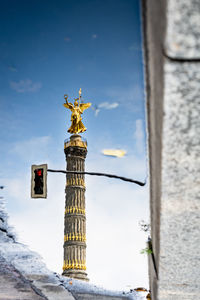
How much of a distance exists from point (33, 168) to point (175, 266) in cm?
593

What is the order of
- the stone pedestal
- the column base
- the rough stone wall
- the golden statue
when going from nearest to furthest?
the rough stone wall
the column base
the stone pedestal
the golden statue

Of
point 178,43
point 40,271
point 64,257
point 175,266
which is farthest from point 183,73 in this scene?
point 64,257

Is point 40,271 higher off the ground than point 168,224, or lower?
lower

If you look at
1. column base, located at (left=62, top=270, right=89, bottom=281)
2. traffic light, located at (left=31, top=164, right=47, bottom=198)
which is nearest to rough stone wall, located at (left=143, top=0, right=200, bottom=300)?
traffic light, located at (left=31, top=164, right=47, bottom=198)

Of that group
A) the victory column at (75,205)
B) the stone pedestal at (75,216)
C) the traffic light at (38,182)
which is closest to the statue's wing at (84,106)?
the victory column at (75,205)

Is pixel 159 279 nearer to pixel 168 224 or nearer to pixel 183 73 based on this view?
pixel 168 224

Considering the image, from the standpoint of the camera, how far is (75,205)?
115 ft

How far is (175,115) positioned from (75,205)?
33753mm

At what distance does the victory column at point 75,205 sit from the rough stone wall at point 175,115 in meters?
30.5

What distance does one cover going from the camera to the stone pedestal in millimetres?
32750

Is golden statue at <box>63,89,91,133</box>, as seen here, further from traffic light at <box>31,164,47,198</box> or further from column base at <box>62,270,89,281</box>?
traffic light at <box>31,164,47,198</box>

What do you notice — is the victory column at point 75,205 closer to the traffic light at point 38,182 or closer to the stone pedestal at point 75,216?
the stone pedestal at point 75,216

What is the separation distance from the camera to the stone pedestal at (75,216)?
32.8 meters

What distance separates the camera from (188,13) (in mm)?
1582
